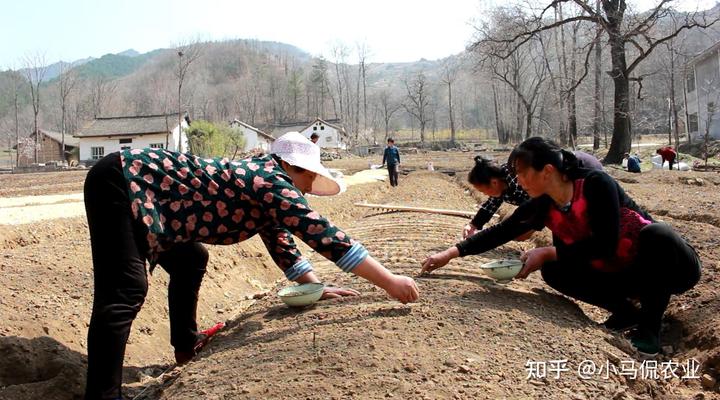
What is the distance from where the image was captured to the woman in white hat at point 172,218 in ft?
8.86

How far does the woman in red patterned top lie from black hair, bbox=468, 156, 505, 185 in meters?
1.10

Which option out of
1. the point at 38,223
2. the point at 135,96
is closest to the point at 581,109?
the point at 38,223

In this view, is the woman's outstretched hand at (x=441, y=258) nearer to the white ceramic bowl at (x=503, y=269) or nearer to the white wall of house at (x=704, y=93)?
the white ceramic bowl at (x=503, y=269)

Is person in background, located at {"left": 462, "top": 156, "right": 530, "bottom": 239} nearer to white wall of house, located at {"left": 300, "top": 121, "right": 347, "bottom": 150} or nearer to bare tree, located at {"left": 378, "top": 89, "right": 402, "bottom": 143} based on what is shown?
white wall of house, located at {"left": 300, "top": 121, "right": 347, "bottom": 150}

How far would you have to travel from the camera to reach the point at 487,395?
2307mm

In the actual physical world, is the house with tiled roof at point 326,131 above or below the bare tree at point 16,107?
below

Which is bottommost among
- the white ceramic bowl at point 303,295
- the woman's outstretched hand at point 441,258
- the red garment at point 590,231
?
the white ceramic bowl at point 303,295

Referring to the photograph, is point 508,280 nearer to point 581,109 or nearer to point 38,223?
point 38,223

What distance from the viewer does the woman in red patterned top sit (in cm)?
339

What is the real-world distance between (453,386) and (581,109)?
183 ft

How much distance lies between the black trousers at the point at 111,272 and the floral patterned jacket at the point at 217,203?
0.06 m

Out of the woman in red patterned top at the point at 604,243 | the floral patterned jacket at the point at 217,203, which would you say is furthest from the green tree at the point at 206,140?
the floral patterned jacket at the point at 217,203

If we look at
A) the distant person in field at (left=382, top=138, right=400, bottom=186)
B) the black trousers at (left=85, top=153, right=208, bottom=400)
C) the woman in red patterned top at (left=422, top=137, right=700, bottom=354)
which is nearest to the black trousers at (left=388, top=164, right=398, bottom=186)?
the distant person in field at (left=382, top=138, right=400, bottom=186)

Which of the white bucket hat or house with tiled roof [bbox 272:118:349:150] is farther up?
house with tiled roof [bbox 272:118:349:150]
